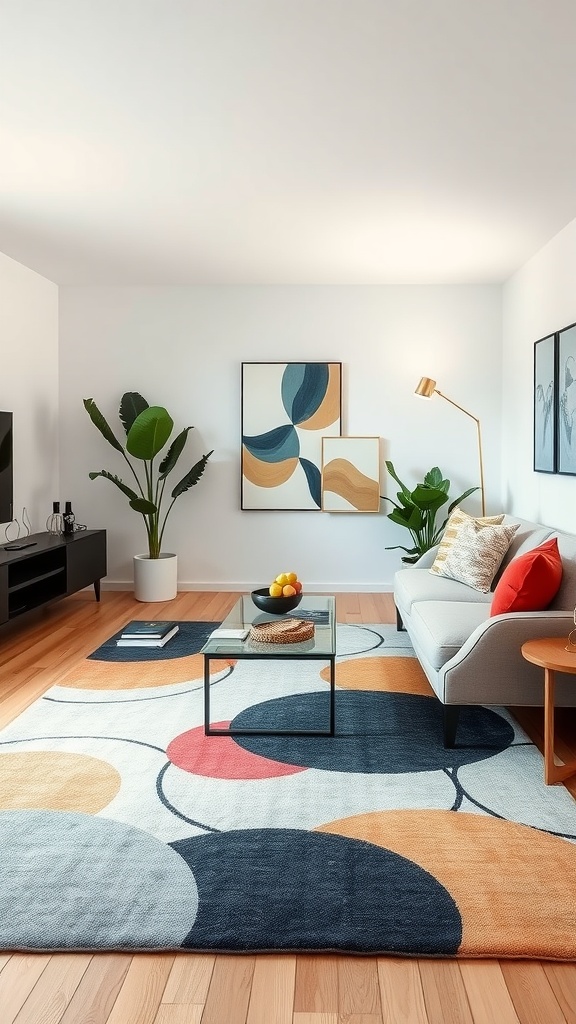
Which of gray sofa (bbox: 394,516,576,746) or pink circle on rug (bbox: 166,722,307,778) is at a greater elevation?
gray sofa (bbox: 394,516,576,746)

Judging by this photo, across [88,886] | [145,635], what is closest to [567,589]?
[88,886]

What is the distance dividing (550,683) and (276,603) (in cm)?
138

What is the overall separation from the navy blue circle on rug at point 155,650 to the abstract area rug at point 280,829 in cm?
65

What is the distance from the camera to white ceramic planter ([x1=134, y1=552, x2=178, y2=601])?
606cm

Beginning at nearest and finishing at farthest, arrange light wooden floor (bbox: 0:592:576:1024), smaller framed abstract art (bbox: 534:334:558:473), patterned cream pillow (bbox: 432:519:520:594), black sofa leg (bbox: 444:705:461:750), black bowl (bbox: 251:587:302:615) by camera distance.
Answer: light wooden floor (bbox: 0:592:576:1024) → black sofa leg (bbox: 444:705:461:750) → black bowl (bbox: 251:587:302:615) → patterned cream pillow (bbox: 432:519:520:594) → smaller framed abstract art (bbox: 534:334:558:473)

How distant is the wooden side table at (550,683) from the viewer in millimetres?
2621

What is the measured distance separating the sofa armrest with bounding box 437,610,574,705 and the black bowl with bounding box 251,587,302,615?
948 mm

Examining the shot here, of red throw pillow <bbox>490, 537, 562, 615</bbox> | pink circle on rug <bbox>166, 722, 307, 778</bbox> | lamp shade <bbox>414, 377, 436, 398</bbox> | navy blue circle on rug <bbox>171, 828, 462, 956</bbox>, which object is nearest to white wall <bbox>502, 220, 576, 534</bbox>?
lamp shade <bbox>414, 377, 436, 398</bbox>

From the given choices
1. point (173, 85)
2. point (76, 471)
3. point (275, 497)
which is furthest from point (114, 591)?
point (173, 85)

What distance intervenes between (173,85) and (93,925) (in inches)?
108

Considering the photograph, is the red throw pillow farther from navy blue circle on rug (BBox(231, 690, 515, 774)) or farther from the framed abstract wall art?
the framed abstract wall art

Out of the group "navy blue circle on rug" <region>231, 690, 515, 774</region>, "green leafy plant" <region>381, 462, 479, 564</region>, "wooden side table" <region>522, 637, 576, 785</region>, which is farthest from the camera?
"green leafy plant" <region>381, 462, 479, 564</region>

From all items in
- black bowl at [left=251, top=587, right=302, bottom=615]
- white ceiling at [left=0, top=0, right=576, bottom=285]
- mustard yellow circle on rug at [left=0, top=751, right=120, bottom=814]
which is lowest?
mustard yellow circle on rug at [left=0, top=751, right=120, bottom=814]

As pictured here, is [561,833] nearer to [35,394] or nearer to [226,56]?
[226,56]
